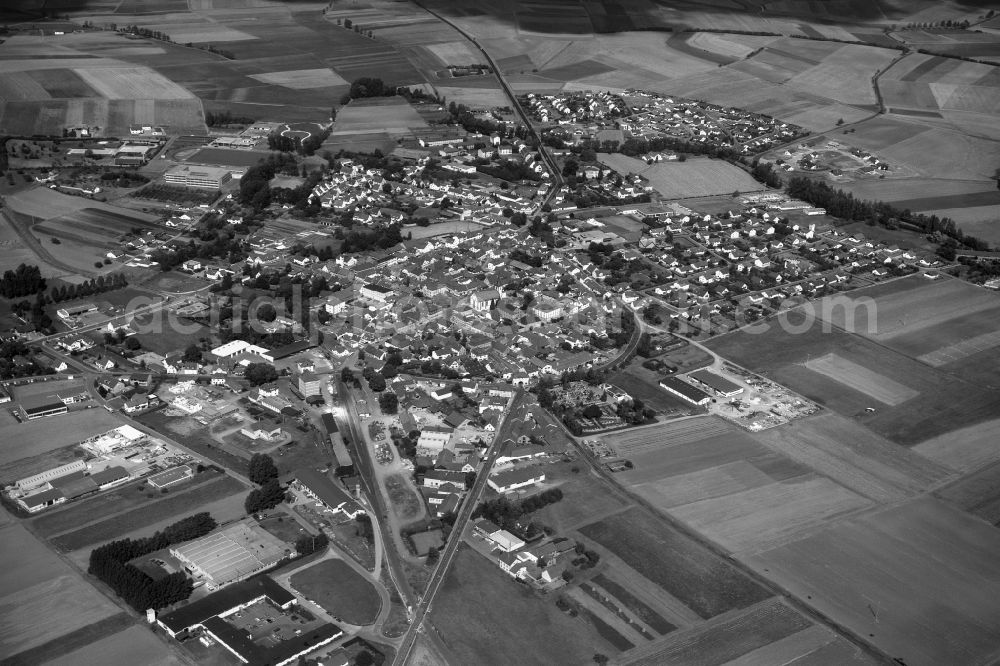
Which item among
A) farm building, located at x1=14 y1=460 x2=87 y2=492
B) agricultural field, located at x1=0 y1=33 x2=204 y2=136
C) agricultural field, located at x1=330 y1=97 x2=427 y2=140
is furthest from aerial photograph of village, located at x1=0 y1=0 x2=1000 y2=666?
agricultural field, located at x1=330 y1=97 x2=427 y2=140

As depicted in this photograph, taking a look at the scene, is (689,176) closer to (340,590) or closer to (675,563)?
(675,563)

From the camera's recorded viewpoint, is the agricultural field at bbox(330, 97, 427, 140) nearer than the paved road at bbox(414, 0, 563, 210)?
No

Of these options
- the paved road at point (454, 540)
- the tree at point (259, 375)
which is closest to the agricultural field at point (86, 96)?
the tree at point (259, 375)

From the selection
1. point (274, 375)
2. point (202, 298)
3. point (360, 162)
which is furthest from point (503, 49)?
point (274, 375)

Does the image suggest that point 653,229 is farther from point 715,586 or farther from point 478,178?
point 715,586

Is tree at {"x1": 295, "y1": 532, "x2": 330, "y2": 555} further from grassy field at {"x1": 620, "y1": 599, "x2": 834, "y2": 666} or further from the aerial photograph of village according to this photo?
grassy field at {"x1": 620, "y1": 599, "x2": 834, "y2": 666}

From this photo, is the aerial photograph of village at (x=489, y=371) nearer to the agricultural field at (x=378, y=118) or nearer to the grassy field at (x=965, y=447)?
the grassy field at (x=965, y=447)

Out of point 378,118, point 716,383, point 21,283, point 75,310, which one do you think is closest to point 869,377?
point 716,383
